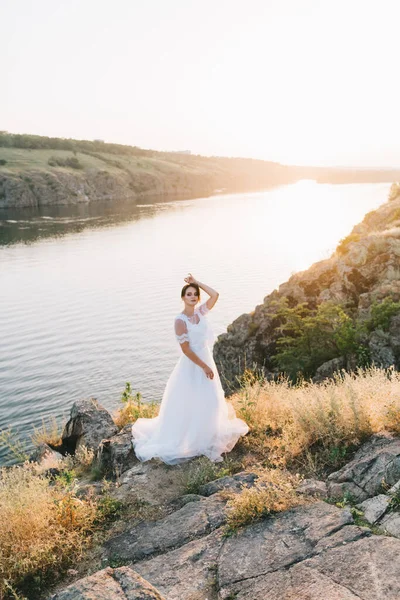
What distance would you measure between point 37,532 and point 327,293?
10826mm

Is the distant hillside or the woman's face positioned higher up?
the distant hillside

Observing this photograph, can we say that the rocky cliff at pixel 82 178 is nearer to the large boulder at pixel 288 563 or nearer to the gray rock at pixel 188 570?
the gray rock at pixel 188 570

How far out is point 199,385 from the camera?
8164 millimetres

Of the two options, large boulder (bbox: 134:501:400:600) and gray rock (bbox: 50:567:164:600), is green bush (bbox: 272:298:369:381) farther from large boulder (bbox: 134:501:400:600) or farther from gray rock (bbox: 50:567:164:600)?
gray rock (bbox: 50:567:164:600)

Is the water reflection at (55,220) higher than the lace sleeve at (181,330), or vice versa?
the water reflection at (55,220)

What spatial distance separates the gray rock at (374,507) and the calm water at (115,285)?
39.4 feet

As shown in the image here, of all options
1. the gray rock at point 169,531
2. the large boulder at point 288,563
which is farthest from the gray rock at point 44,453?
the large boulder at point 288,563

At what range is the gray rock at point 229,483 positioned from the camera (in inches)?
255

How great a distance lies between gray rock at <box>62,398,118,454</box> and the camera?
35.6 ft

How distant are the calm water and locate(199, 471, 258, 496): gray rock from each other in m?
9.76

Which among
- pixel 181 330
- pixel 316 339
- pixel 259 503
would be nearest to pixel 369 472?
pixel 259 503

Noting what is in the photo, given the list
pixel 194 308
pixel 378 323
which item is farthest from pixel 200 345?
pixel 378 323

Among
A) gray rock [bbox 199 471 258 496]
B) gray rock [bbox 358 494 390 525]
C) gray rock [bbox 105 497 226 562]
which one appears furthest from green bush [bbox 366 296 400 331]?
gray rock [bbox 105 497 226 562]

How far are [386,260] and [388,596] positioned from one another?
11.3 meters
